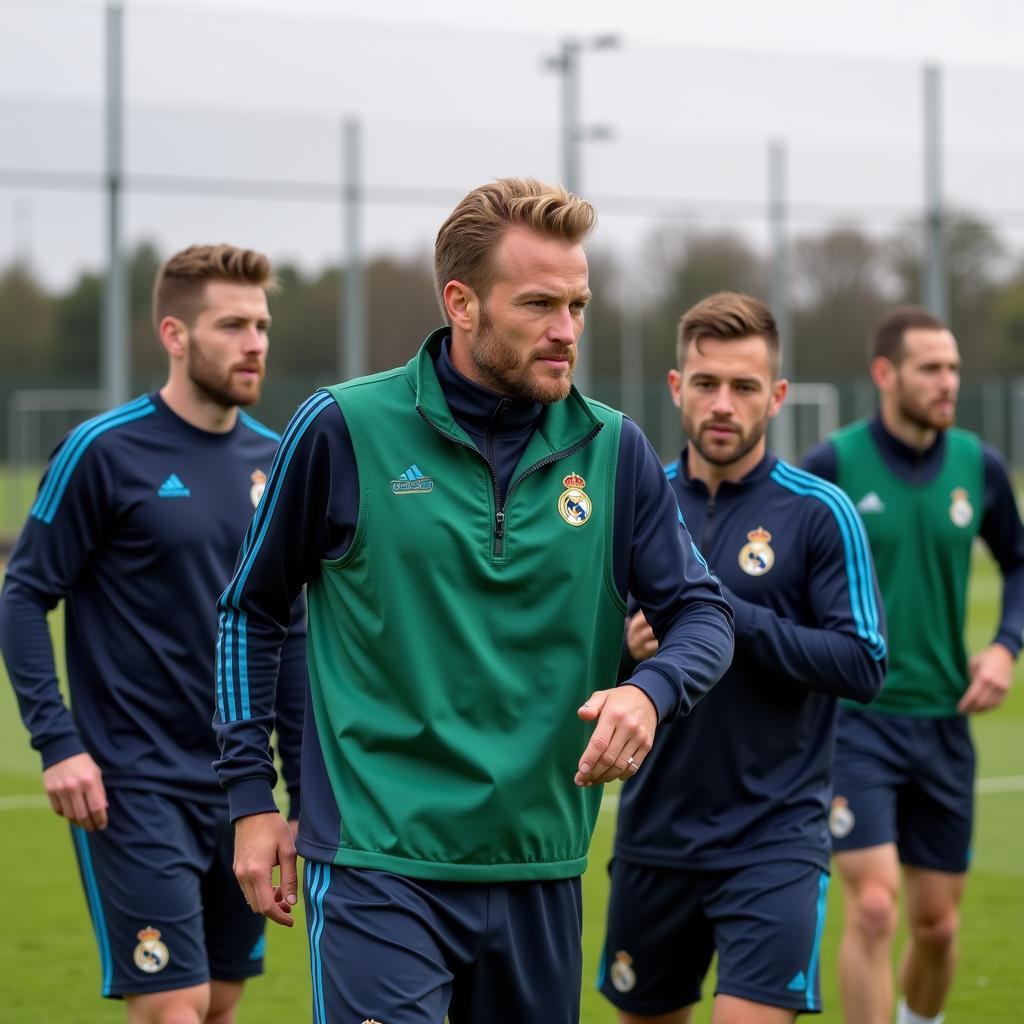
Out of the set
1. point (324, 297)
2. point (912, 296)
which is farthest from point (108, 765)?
point (912, 296)

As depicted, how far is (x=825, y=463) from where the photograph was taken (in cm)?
652

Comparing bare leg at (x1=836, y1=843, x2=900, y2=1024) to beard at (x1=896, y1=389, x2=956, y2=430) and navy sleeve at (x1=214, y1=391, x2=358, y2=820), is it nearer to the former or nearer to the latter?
beard at (x1=896, y1=389, x2=956, y2=430)

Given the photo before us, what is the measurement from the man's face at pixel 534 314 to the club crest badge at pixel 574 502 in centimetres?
18

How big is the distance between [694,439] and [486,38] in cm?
1605

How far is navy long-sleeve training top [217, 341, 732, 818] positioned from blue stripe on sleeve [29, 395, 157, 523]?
1.54m

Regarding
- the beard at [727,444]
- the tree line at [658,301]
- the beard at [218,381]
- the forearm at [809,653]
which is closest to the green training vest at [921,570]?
the beard at [727,444]

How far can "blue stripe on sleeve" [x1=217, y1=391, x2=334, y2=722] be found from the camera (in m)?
3.48

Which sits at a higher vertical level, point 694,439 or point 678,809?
point 694,439

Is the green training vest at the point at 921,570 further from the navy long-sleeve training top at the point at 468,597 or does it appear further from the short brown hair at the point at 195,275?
the navy long-sleeve training top at the point at 468,597

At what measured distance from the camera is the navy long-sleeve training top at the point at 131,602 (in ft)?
16.1

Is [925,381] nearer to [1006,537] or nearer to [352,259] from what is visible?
[1006,537]

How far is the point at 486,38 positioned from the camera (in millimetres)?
20203

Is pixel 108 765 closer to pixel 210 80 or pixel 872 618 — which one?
pixel 872 618

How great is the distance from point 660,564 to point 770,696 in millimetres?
1265
